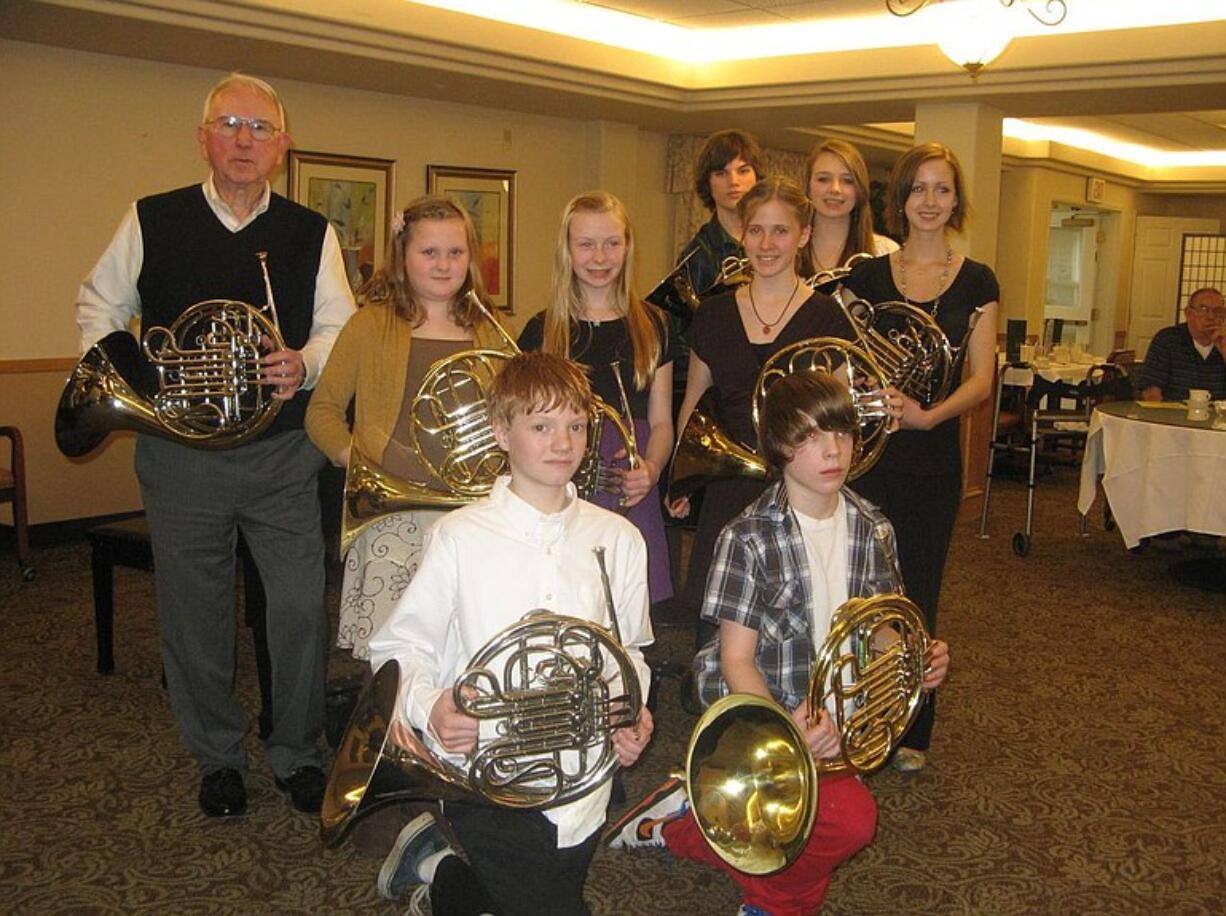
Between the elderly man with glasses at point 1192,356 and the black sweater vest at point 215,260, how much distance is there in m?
5.61

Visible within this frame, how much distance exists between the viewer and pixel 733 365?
3.22 metres

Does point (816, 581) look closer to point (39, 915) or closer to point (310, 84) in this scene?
point (39, 915)

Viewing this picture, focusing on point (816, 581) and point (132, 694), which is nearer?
point (816, 581)

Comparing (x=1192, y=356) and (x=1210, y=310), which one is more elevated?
(x=1210, y=310)

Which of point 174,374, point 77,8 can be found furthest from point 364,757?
point 77,8

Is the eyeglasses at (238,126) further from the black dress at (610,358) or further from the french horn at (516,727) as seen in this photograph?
the french horn at (516,727)

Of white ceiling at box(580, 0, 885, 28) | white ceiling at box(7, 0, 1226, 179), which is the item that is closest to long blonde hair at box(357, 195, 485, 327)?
white ceiling at box(7, 0, 1226, 179)

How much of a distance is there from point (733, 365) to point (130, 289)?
158 cm

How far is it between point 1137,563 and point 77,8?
19.9ft

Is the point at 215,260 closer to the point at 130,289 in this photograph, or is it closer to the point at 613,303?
the point at 130,289

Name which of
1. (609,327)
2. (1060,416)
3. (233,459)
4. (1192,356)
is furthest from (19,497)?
(1192,356)

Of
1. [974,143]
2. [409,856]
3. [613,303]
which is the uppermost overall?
[974,143]

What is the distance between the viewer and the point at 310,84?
7.54m

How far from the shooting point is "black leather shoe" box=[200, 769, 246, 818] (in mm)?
3162
